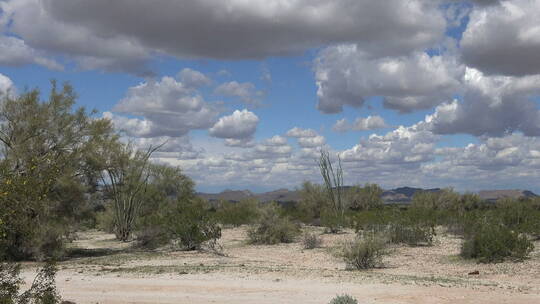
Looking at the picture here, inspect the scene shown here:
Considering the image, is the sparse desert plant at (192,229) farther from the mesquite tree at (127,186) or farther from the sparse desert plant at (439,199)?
the sparse desert plant at (439,199)

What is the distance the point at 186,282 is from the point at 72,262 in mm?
9057

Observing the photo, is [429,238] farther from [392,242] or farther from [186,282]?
[186,282]

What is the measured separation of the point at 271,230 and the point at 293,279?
45.2 ft

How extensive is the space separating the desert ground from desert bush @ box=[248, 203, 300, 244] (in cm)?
446

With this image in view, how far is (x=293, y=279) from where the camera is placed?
15867mm

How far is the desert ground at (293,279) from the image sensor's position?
42.7 feet

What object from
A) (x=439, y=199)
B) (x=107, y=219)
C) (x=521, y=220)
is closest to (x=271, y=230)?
(x=521, y=220)

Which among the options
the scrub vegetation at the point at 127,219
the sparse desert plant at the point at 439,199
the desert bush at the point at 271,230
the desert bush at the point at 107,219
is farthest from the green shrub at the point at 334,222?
the sparse desert plant at the point at 439,199

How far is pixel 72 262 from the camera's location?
22344 mm

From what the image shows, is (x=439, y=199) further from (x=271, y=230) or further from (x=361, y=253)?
(x=361, y=253)

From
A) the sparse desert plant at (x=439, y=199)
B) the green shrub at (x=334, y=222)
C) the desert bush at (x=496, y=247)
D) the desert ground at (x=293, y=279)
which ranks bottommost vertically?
the desert ground at (x=293, y=279)

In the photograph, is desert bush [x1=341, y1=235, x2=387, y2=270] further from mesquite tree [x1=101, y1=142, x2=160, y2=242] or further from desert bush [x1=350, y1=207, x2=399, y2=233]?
mesquite tree [x1=101, y1=142, x2=160, y2=242]

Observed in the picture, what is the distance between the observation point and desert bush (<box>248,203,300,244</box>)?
29625mm

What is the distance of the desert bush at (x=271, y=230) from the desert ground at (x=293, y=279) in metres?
4.46
